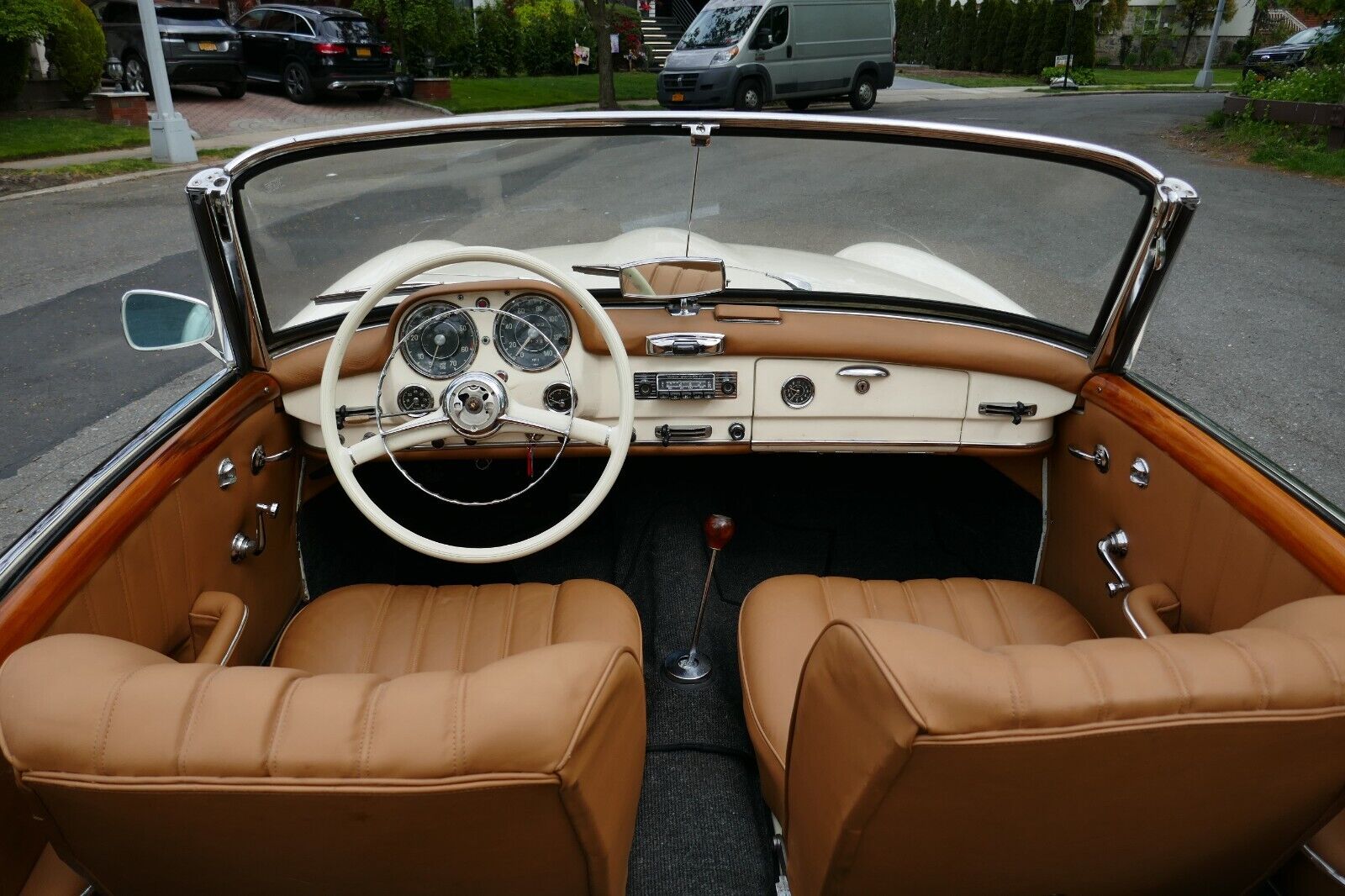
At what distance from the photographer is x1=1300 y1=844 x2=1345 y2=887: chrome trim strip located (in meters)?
1.42

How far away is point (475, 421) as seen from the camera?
83.4 inches

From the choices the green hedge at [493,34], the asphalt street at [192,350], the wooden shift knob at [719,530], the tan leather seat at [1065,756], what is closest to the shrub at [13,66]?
the asphalt street at [192,350]

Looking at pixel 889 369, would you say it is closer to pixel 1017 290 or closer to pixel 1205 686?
pixel 1017 290

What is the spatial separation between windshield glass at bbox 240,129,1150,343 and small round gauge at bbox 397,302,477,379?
141 mm

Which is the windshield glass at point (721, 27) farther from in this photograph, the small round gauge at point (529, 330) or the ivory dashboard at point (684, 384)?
the small round gauge at point (529, 330)

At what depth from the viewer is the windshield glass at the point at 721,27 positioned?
1360cm

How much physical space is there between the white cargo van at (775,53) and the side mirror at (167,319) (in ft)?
40.9

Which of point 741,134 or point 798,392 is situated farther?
point 798,392

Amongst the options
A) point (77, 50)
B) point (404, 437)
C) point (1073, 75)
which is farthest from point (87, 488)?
point (1073, 75)

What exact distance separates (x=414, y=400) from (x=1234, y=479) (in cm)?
179

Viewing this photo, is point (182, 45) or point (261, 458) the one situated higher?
point (182, 45)

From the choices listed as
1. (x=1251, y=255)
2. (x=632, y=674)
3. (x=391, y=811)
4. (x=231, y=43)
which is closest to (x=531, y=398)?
(x=632, y=674)

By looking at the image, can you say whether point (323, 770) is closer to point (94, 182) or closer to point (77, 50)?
point (94, 182)

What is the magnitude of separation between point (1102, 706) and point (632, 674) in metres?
0.55
